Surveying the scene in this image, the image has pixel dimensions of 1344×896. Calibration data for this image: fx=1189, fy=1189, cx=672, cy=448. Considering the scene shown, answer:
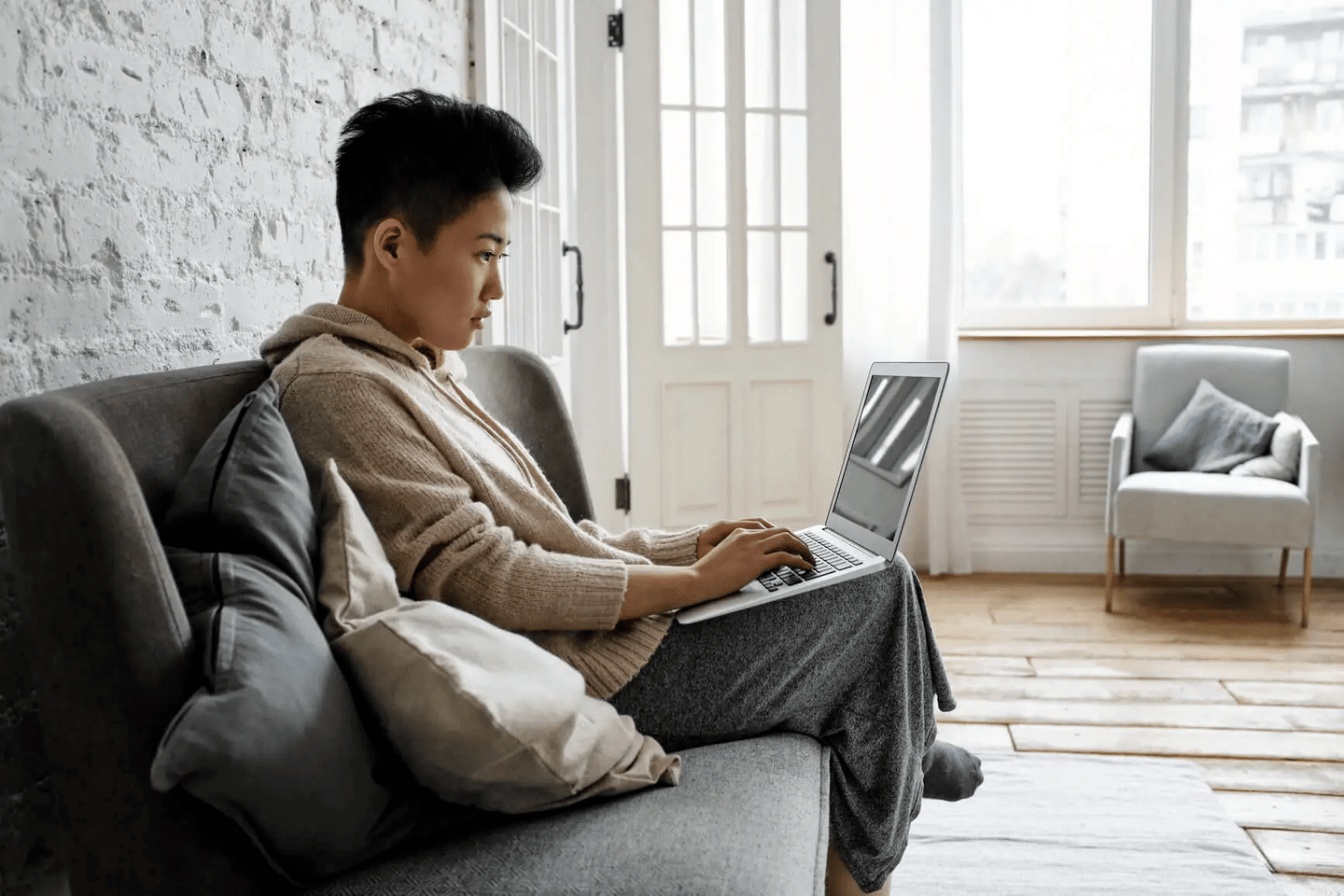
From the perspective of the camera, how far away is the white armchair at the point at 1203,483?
3.67m

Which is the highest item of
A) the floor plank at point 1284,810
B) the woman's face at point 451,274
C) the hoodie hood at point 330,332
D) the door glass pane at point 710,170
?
the door glass pane at point 710,170

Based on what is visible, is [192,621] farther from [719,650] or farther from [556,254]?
[556,254]

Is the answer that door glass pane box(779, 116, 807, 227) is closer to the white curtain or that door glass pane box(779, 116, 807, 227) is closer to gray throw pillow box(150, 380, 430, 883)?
the white curtain

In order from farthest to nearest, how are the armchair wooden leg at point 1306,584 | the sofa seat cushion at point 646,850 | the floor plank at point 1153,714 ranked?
1. the armchair wooden leg at point 1306,584
2. the floor plank at point 1153,714
3. the sofa seat cushion at point 646,850

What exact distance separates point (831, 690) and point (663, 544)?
389 mm

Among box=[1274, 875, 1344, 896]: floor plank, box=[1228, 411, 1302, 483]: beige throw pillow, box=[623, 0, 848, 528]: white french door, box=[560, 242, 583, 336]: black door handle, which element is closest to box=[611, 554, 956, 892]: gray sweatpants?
box=[1274, 875, 1344, 896]: floor plank

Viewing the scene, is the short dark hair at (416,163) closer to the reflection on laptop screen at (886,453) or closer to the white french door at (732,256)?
the reflection on laptop screen at (886,453)

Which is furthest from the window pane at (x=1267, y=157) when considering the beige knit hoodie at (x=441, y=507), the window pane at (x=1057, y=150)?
the beige knit hoodie at (x=441, y=507)

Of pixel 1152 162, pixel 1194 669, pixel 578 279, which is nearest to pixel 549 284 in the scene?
pixel 578 279

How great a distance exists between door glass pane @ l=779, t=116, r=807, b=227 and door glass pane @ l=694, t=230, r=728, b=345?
0.24 meters

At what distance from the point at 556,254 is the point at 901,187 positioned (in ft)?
4.98

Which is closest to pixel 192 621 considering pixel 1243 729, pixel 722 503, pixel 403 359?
pixel 403 359

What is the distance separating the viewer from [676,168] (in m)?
3.95

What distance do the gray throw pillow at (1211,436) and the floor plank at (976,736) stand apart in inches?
65.1
